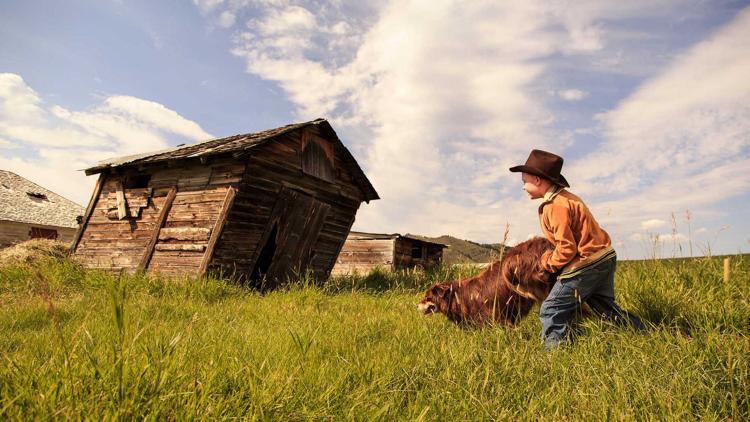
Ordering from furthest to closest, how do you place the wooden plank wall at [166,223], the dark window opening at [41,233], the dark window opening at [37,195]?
the dark window opening at [37,195] → the dark window opening at [41,233] → the wooden plank wall at [166,223]

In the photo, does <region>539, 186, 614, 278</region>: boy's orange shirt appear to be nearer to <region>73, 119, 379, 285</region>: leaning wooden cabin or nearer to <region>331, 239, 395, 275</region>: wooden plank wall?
<region>73, 119, 379, 285</region>: leaning wooden cabin

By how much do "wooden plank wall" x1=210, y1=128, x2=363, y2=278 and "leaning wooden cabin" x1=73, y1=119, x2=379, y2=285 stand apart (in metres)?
0.02

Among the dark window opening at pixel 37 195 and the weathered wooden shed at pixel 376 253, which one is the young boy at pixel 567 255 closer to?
the weathered wooden shed at pixel 376 253

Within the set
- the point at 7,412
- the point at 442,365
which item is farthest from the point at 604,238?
the point at 7,412

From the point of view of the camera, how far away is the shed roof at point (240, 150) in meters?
8.80

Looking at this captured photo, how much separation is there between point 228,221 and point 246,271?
49.2 inches

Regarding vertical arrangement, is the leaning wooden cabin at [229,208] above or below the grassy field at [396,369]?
above

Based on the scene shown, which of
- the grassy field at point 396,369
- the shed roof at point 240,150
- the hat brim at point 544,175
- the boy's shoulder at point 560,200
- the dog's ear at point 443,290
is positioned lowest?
the grassy field at point 396,369

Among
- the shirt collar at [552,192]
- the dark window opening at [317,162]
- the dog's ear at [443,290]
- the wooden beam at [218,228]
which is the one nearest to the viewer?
the shirt collar at [552,192]

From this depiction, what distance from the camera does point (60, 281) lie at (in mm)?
8781

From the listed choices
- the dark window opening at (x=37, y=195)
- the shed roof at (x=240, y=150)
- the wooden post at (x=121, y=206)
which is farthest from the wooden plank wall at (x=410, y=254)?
the dark window opening at (x=37, y=195)

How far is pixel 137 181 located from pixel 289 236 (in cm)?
436

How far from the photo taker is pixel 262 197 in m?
9.31

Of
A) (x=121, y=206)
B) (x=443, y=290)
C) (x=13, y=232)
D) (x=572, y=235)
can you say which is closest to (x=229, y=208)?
(x=121, y=206)
